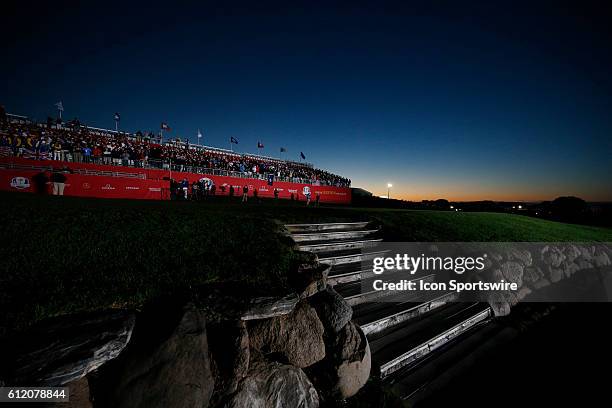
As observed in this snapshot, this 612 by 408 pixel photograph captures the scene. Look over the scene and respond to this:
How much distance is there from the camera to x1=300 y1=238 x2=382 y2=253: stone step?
20.6ft

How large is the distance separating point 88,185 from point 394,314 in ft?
84.8

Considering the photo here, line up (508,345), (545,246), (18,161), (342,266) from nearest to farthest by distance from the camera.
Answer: (508,345)
(342,266)
(545,246)
(18,161)

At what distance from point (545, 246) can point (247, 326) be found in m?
11.5

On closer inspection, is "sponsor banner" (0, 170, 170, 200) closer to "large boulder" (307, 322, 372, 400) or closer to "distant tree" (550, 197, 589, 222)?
"large boulder" (307, 322, 372, 400)

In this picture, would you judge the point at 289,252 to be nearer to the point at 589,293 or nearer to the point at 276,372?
the point at 276,372

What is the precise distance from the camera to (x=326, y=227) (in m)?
7.59

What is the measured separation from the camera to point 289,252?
17.2ft

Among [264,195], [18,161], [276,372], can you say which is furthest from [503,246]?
[18,161]

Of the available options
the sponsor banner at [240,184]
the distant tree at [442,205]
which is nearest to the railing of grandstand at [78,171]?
the sponsor banner at [240,184]

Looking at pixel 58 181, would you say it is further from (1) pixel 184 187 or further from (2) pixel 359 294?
(2) pixel 359 294

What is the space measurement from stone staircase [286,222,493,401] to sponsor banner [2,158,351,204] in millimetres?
22912

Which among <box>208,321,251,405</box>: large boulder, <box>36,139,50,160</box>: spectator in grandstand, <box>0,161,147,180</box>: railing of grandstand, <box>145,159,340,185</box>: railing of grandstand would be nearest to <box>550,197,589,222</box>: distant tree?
<box>145,159,340,185</box>: railing of grandstand

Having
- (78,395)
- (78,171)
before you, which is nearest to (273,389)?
(78,395)

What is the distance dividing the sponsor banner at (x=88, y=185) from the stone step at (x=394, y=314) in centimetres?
2389
